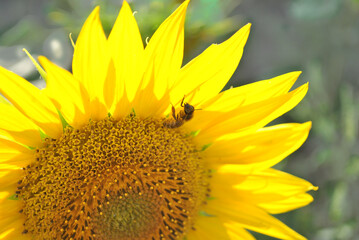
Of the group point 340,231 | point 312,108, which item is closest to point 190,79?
point 340,231

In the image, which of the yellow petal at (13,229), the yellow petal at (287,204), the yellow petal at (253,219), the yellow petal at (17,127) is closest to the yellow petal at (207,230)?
the yellow petal at (253,219)

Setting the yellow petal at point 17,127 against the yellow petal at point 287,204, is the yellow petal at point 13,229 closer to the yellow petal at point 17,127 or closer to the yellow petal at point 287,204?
the yellow petal at point 17,127

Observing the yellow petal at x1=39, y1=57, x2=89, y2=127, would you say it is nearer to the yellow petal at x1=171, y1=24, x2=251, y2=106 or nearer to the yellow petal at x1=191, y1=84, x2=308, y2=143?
the yellow petal at x1=171, y1=24, x2=251, y2=106

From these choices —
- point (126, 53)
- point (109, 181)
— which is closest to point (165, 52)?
point (126, 53)

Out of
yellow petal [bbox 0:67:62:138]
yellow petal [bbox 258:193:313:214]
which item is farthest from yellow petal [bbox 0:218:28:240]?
yellow petal [bbox 258:193:313:214]

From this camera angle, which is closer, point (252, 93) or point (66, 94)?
point (66, 94)

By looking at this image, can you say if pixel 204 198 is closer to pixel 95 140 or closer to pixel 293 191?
pixel 293 191

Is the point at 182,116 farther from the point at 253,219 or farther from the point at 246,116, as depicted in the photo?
the point at 253,219
